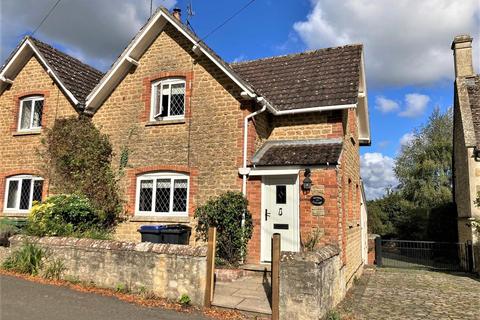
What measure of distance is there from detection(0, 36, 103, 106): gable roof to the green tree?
25.8 meters

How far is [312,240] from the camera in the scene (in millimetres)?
9500

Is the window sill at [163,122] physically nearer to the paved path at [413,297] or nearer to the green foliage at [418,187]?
the paved path at [413,297]

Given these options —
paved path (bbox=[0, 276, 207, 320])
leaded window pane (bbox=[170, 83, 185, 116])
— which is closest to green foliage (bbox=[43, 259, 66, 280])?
paved path (bbox=[0, 276, 207, 320])

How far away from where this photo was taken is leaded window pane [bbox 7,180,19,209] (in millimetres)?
14289

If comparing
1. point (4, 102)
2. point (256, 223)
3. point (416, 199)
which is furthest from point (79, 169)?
point (416, 199)

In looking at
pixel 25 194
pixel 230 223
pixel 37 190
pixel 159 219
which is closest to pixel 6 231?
pixel 37 190

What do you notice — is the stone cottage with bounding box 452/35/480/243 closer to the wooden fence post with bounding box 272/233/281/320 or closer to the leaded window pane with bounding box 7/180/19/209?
the wooden fence post with bounding box 272/233/281/320

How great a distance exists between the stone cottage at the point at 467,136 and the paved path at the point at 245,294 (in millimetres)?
9208

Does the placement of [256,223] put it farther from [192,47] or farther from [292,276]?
[192,47]

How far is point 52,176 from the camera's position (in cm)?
1334

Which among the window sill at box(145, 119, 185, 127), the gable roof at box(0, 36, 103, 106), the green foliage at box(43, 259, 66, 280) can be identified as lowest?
the green foliage at box(43, 259, 66, 280)

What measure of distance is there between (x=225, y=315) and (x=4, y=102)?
43.0 feet

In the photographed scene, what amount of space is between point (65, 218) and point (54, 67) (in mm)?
6217

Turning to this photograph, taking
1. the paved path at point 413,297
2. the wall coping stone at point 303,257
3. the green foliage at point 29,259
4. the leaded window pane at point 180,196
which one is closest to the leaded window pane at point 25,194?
the green foliage at point 29,259
